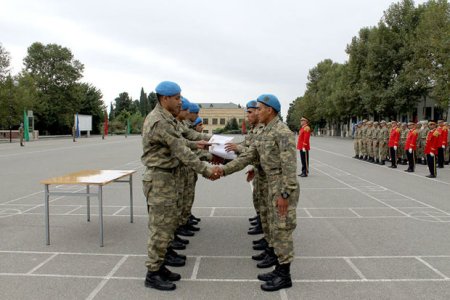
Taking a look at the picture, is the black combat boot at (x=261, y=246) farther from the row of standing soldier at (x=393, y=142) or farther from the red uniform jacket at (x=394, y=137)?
the red uniform jacket at (x=394, y=137)

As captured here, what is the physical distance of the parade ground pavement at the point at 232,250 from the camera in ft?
15.0

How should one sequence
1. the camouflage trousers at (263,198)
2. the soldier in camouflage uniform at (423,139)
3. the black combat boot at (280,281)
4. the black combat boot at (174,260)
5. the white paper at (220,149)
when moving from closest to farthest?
the black combat boot at (280,281) → the black combat boot at (174,260) → the camouflage trousers at (263,198) → the white paper at (220,149) → the soldier in camouflage uniform at (423,139)

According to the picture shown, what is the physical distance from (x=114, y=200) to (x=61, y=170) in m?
7.25

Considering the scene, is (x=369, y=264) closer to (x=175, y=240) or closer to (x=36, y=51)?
(x=175, y=240)

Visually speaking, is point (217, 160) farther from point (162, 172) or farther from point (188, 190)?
point (162, 172)

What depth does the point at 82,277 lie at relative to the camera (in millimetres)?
4887

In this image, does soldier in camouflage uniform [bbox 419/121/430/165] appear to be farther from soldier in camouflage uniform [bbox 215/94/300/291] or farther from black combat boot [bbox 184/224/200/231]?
soldier in camouflage uniform [bbox 215/94/300/291]

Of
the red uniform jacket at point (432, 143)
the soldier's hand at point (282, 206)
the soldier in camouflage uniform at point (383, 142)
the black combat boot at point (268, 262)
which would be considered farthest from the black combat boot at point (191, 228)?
the soldier in camouflage uniform at point (383, 142)

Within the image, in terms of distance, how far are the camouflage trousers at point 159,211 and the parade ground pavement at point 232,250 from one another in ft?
1.34

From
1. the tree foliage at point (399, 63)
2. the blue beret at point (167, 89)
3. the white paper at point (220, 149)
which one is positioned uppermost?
the tree foliage at point (399, 63)

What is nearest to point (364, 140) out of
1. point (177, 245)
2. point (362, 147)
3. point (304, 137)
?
point (362, 147)

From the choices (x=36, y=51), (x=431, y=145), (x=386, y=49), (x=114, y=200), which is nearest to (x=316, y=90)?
(x=386, y=49)

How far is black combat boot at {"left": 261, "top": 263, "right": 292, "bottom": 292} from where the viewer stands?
179 inches

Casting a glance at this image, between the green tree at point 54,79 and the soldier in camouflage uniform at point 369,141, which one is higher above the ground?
the green tree at point 54,79
